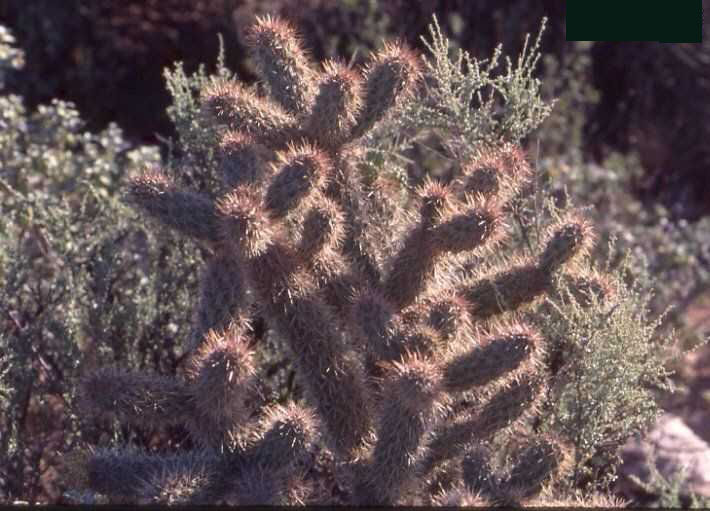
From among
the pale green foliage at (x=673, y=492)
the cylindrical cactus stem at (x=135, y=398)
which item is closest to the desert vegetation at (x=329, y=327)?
the cylindrical cactus stem at (x=135, y=398)

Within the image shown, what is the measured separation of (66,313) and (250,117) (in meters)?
1.15

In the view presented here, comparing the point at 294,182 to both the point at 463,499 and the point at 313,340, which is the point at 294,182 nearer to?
the point at 313,340

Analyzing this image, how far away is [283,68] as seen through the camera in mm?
3336

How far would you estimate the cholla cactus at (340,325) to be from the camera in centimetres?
275

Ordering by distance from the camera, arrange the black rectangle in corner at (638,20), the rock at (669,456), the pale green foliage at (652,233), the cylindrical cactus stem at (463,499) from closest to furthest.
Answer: the cylindrical cactus stem at (463,499) < the black rectangle in corner at (638,20) < the rock at (669,456) < the pale green foliage at (652,233)

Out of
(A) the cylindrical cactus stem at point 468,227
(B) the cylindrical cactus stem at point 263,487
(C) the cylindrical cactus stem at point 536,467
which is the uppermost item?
(A) the cylindrical cactus stem at point 468,227

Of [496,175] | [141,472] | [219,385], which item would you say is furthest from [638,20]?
[141,472]

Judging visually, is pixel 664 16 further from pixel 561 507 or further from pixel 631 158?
pixel 631 158

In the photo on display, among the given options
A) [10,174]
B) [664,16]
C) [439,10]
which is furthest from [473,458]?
[439,10]

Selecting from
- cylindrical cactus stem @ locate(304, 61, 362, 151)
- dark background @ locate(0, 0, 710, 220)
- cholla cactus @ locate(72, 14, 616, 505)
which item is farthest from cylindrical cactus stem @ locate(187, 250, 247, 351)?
dark background @ locate(0, 0, 710, 220)

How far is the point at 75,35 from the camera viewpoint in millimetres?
7891

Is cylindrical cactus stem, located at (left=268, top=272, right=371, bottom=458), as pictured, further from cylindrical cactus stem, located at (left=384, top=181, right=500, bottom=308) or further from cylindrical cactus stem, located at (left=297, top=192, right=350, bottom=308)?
cylindrical cactus stem, located at (left=384, top=181, right=500, bottom=308)

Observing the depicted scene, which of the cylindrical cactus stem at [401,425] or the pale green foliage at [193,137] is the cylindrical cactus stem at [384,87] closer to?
the cylindrical cactus stem at [401,425]

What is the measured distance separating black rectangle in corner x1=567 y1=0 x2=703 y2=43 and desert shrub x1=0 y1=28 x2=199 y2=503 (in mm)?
1649
